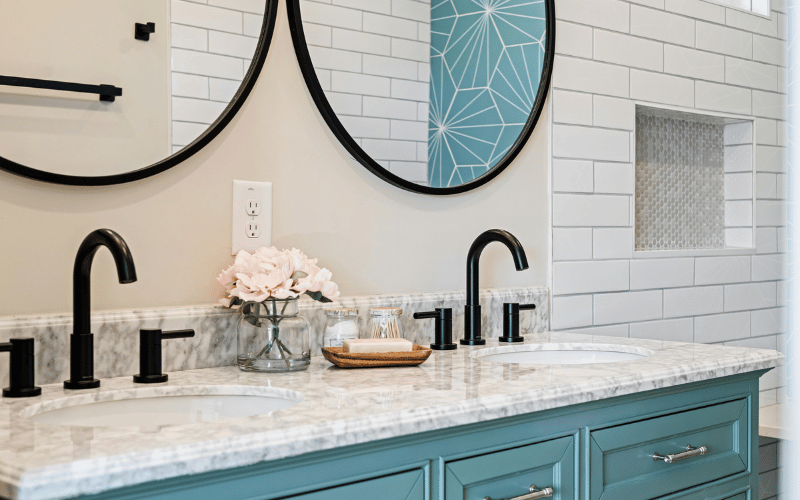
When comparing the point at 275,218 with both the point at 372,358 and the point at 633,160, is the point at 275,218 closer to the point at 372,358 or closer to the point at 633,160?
the point at 372,358

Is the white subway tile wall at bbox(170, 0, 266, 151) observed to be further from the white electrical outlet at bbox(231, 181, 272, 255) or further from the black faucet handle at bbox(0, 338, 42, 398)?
the black faucet handle at bbox(0, 338, 42, 398)

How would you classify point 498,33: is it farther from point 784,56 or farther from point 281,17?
point 784,56

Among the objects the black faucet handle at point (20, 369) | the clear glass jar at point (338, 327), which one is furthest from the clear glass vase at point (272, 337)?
the black faucet handle at point (20, 369)

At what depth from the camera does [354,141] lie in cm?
182

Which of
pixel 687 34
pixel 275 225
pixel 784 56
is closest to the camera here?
pixel 275 225

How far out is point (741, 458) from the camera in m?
1.73

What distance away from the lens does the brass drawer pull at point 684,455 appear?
5.06ft

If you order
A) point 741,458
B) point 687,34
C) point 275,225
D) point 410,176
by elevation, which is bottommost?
point 741,458

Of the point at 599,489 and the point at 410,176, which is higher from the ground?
the point at 410,176

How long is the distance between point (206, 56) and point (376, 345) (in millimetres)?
665

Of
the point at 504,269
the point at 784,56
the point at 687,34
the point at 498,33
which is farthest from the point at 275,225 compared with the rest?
the point at 784,56

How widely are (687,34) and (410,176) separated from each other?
131 centimetres

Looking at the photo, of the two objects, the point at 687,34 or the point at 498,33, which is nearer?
the point at 498,33

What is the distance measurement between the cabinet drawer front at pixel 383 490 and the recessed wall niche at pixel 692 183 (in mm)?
1534
